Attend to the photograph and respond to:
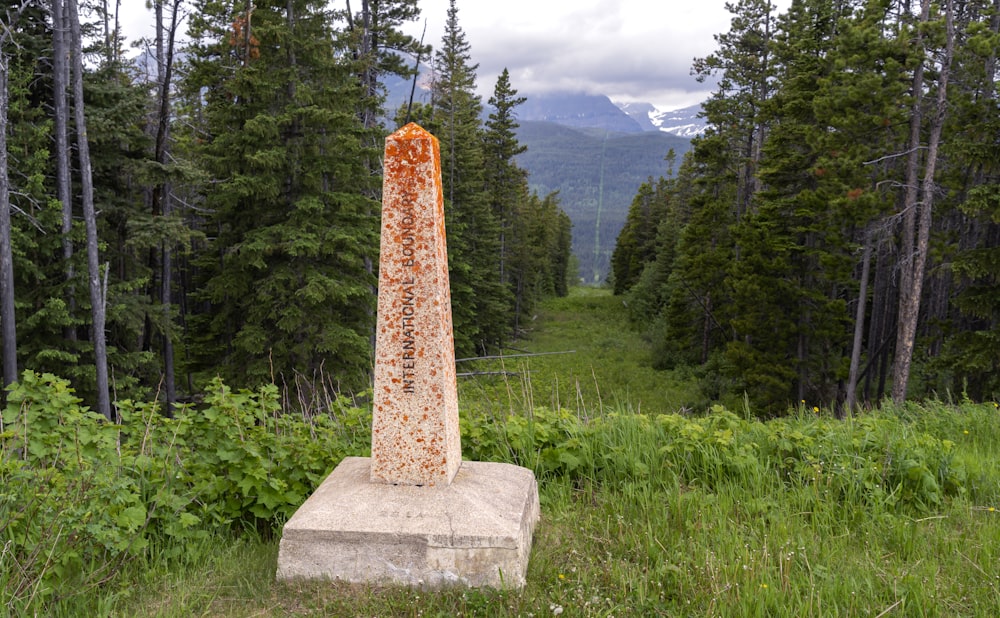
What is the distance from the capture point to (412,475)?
13.7ft

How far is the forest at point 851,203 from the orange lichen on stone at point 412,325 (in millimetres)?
6970

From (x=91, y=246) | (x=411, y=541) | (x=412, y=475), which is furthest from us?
(x=91, y=246)

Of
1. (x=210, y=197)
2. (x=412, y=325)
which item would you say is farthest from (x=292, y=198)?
(x=412, y=325)

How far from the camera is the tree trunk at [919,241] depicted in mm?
12938

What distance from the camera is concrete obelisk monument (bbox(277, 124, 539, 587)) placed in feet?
11.6

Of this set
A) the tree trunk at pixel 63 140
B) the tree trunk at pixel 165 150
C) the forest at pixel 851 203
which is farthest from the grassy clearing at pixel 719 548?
the tree trunk at pixel 165 150

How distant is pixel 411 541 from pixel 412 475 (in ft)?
2.23

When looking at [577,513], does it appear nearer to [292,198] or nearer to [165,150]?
[292,198]

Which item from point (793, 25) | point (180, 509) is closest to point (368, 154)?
point (180, 509)

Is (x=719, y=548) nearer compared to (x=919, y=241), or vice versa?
(x=719, y=548)

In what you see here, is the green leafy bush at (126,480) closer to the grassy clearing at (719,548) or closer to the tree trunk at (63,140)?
the grassy clearing at (719,548)

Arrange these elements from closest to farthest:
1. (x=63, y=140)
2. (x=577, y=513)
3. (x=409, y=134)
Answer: (x=409, y=134)
(x=577, y=513)
(x=63, y=140)

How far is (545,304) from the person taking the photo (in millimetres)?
63688

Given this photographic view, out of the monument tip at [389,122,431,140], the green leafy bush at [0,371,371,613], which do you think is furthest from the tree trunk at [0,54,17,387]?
Answer: the monument tip at [389,122,431,140]
